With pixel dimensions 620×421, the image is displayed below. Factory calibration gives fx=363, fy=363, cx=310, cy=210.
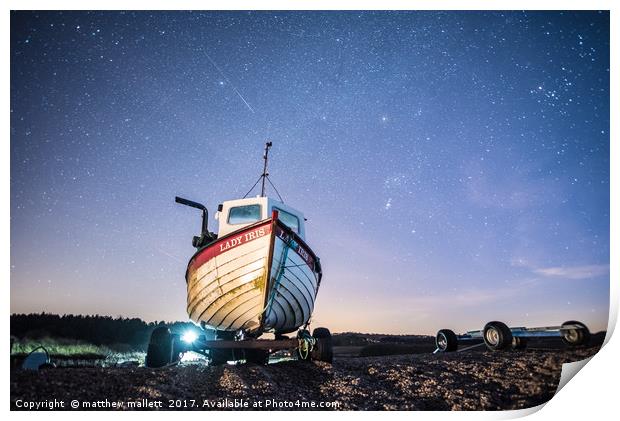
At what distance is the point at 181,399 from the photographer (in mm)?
3932

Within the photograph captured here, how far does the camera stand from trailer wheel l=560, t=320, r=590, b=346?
6328 mm

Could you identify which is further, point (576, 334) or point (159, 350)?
point (576, 334)

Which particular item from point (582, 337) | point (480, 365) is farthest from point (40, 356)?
point (582, 337)

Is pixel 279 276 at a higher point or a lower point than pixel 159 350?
higher

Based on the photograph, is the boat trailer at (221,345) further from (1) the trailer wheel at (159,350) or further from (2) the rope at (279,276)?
(2) the rope at (279,276)

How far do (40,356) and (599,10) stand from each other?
9.89 m

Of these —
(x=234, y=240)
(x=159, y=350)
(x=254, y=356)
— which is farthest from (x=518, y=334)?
(x=159, y=350)

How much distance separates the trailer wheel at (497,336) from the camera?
22.0 ft

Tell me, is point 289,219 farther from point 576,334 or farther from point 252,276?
point 576,334

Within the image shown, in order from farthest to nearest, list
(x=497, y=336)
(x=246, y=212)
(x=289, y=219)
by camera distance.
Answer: (x=289, y=219) → (x=246, y=212) → (x=497, y=336)

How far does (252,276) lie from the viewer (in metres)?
6.36

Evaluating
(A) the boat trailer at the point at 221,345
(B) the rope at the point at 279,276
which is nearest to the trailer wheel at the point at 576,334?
(A) the boat trailer at the point at 221,345

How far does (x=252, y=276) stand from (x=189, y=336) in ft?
5.33

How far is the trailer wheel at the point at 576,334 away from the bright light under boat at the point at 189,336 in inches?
256
